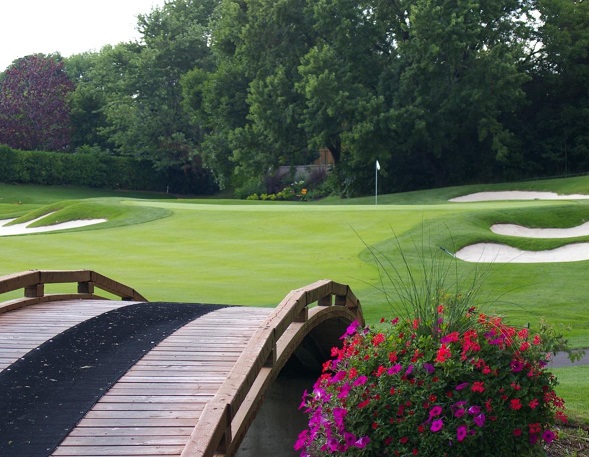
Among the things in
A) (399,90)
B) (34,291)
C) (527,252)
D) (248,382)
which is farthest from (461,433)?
(399,90)

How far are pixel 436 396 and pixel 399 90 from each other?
35.9 m

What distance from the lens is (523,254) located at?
18234mm

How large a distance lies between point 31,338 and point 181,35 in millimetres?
53189

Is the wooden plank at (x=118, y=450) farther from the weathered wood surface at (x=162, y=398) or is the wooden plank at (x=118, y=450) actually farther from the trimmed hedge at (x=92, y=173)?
the trimmed hedge at (x=92, y=173)

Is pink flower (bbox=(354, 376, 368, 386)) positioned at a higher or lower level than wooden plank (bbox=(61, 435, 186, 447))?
higher

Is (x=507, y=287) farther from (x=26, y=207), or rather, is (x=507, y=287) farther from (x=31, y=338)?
(x=26, y=207)

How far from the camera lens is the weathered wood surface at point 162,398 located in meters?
4.43

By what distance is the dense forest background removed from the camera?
38562 millimetres

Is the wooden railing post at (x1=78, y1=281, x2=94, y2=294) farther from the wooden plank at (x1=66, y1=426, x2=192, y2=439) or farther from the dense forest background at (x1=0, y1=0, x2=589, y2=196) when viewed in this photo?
the dense forest background at (x1=0, y1=0, x2=589, y2=196)

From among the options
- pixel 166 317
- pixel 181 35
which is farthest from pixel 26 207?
pixel 166 317

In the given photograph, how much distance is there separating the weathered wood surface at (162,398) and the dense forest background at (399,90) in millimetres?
32398

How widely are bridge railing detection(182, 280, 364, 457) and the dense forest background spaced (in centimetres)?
3205

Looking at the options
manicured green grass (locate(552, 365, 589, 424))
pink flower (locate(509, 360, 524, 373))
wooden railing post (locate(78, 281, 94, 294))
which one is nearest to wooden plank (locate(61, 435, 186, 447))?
pink flower (locate(509, 360, 524, 373))

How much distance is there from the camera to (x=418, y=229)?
19.9 metres
